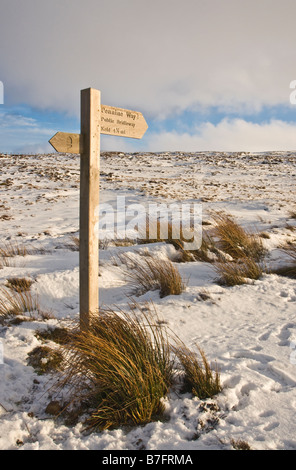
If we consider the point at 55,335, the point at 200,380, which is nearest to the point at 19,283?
the point at 55,335

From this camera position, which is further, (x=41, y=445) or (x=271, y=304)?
(x=271, y=304)

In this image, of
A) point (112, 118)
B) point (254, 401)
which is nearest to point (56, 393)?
point (254, 401)

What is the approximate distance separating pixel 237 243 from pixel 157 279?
2375 mm

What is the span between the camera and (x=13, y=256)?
6066 millimetres

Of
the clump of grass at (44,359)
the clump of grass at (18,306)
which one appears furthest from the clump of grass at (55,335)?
the clump of grass at (18,306)

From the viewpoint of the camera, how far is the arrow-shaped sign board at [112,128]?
2920 mm

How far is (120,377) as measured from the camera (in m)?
2.45

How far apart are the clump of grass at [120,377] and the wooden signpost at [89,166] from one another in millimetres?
→ 495

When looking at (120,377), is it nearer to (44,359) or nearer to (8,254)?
(44,359)

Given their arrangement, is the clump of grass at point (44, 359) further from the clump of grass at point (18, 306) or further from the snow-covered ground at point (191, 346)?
the clump of grass at point (18, 306)

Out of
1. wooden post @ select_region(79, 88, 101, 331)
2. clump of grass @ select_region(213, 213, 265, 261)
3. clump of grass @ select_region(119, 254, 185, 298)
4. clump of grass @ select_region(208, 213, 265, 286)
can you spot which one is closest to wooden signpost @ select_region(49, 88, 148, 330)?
wooden post @ select_region(79, 88, 101, 331)

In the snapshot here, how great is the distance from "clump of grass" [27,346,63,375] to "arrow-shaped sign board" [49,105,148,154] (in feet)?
6.26

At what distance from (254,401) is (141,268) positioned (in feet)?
9.63
